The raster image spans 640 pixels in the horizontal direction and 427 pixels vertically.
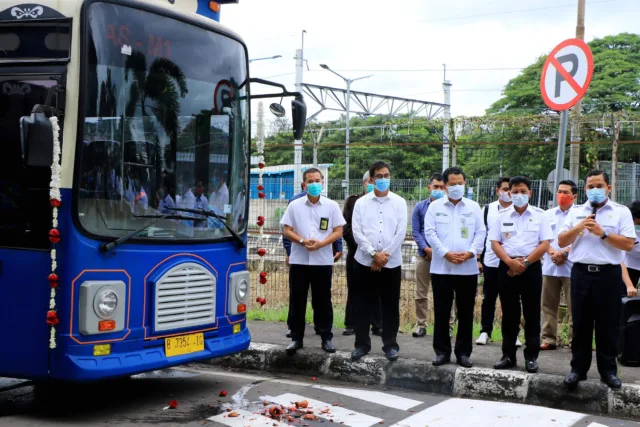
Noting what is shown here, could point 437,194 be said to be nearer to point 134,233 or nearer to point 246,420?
point 246,420

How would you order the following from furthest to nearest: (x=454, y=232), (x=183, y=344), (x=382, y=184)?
(x=382, y=184) < (x=454, y=232) < (x=183, y=344)

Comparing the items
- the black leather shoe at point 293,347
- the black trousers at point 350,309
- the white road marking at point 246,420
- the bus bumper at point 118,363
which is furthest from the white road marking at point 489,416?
the black trousers at point 350,309

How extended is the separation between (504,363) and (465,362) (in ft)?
1.20

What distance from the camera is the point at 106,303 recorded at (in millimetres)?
5820

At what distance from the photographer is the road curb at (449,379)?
654 centimetres

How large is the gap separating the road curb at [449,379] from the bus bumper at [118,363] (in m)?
1.68

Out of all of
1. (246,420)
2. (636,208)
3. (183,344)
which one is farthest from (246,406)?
(636,208)

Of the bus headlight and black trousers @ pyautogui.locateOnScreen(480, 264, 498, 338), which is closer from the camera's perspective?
the bus headlight

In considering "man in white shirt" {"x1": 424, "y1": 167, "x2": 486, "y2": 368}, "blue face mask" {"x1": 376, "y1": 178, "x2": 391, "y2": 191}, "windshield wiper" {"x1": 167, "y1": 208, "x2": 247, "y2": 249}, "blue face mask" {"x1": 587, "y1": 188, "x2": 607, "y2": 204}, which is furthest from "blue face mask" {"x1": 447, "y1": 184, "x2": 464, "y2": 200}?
"windshield wiper" {"x1": 167, "y1": 208, "x2": 247, "y2": 249}

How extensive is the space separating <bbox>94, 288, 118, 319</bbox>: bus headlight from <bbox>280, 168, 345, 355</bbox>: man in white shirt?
108 inches

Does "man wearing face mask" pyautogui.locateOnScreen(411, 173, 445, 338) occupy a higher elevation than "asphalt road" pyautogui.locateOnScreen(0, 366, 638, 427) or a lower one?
higher

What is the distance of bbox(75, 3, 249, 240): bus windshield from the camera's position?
19.3ft

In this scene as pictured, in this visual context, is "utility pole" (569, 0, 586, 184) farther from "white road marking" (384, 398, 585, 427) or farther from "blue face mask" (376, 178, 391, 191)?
"white road marking" (384, 398, 585, 427)

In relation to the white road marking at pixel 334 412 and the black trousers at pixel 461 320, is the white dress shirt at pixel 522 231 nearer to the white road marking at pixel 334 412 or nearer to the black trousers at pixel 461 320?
the black trousers at pixel 461 320
